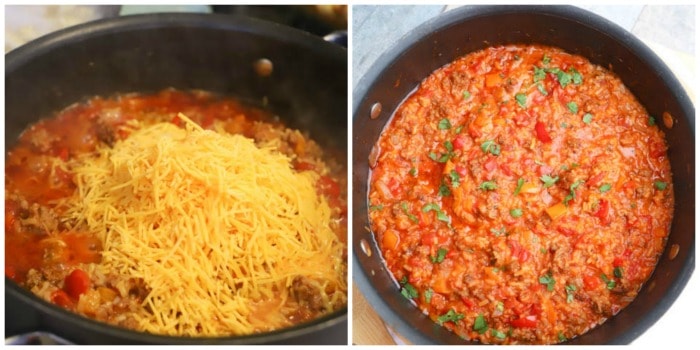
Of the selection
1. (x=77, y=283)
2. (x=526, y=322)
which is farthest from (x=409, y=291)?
(x=77, y=283)

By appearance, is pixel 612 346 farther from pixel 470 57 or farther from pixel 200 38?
pixel 200 38

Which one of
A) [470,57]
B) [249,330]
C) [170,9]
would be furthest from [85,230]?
[470,57]

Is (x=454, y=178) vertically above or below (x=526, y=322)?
above

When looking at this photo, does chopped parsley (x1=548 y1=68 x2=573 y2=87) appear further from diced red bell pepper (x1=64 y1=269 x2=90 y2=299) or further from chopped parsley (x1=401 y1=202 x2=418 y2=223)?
diced red bell pepper (x1=64 y1=269 x2=90 y2=299)

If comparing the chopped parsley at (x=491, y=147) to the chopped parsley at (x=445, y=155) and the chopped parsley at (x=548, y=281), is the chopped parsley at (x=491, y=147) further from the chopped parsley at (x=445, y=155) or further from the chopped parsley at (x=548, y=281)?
the chopped parsley at (x=548, y=281)

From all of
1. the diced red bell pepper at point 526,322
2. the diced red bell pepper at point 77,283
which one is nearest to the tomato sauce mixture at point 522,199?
the diced red bell pepper at point 526,322

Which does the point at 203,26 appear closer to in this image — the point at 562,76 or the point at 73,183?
the point at 73,183
